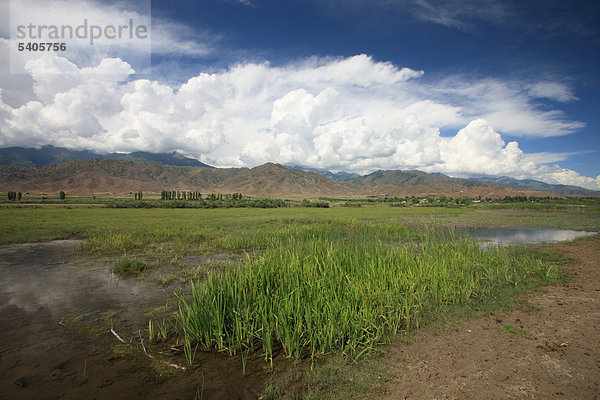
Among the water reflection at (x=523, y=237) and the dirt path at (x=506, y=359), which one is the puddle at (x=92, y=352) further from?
the water reflection at (x=523, y=237)

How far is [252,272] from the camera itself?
23.0 ft

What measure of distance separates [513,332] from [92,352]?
29.3 feet

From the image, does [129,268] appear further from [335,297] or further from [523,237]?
[523,237]

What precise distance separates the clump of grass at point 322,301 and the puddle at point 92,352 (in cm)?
64

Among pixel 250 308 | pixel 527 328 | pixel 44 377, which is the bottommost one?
pixel 44 377

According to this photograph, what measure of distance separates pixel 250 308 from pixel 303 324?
1.25m

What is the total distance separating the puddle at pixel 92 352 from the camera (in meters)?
4.75

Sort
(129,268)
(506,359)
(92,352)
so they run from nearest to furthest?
(506,359) < (92,352) < (129,268)

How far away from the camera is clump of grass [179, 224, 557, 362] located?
5645 millimetres

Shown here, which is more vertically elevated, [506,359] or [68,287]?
[506,359]

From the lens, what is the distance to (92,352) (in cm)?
578

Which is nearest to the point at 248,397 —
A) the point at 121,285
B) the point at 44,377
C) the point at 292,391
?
the point at 292,391

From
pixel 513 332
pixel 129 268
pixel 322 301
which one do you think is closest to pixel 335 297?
pixel 322 301

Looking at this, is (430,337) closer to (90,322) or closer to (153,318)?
(153,318)
